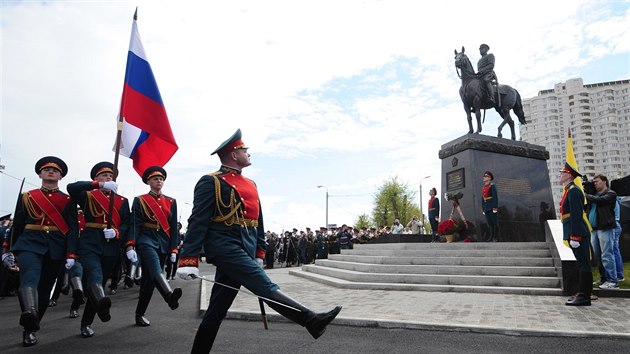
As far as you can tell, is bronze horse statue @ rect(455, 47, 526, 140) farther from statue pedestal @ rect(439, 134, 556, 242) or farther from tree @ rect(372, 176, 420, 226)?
tree @ rect(372, 176, 420, 226)

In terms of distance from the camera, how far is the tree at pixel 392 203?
57.2 m

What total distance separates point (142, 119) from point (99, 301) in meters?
2.98

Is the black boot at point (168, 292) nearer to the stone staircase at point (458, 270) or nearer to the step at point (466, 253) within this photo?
the stone staircase at point (458, 270)

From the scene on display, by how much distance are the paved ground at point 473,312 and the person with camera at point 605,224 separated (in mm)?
555

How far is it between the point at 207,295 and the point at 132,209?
3217 mm

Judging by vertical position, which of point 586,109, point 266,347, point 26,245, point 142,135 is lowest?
point 266,347

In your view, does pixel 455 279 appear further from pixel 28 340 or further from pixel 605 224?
pixel 28 340

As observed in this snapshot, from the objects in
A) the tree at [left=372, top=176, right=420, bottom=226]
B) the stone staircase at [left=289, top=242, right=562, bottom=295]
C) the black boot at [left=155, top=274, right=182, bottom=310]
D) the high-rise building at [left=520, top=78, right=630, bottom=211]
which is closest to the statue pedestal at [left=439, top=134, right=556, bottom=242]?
the stone staircase at [left=289, top=242, right=562, bottom=295]

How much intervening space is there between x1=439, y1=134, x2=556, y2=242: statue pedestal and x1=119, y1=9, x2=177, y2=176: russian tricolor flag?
370 inches

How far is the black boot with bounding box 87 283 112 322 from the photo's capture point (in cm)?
499

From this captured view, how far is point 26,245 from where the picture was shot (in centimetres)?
534

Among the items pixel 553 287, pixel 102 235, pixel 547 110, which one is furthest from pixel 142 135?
pixel 547 110

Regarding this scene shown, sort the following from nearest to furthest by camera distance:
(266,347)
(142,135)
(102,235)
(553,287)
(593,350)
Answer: (593,350) < (266,347) < (102,235) < (142,135) < (553,287)

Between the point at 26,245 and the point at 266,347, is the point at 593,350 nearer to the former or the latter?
the point at 266,347
